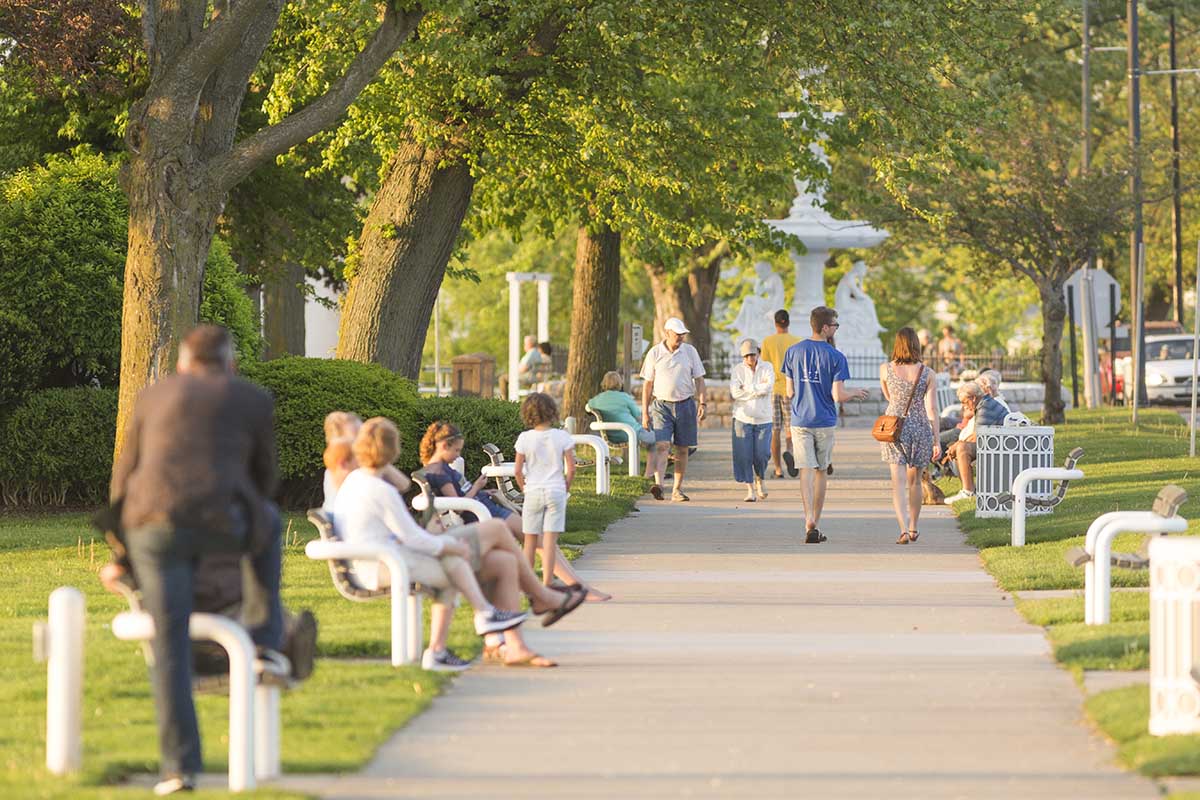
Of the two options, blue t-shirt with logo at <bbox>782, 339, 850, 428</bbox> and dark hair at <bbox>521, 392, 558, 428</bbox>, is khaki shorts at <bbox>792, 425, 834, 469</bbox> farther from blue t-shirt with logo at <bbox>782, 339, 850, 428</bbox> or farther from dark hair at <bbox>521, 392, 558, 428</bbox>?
dark hair at <bbox>521, 392, 558, 428</bbox>

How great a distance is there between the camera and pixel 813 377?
16.5 meters

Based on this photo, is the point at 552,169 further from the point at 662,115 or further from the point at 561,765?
the point at 561,765

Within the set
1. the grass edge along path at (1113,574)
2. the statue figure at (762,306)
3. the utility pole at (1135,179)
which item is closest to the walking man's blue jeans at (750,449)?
the grass edge along path at (1113,574)

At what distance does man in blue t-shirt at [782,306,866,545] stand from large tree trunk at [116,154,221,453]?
15.4ft

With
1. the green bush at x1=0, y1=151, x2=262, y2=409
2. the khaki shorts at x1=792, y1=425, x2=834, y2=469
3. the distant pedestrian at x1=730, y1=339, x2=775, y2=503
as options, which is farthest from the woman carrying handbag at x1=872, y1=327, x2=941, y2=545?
A: the green bush at x1=0, y1=151, x2=262, y2=409

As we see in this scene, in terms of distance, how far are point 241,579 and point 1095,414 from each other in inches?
1221

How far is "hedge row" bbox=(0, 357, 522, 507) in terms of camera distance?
18.0 metres

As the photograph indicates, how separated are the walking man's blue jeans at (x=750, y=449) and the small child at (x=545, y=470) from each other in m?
8.01

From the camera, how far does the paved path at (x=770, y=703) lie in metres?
7.29

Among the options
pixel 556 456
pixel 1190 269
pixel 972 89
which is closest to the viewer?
pixel 556 456

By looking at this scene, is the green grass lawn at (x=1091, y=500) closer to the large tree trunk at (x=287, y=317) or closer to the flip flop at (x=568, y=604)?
the flip flop at (x=568, y=604)

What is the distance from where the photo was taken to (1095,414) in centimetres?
3681

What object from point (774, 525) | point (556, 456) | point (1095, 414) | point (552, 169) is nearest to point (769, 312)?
point (1095, 414)

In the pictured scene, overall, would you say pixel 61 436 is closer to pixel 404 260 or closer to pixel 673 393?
pixel 404 260
